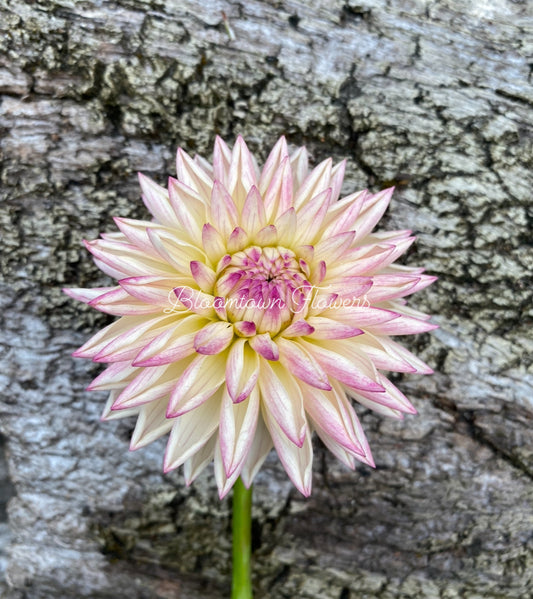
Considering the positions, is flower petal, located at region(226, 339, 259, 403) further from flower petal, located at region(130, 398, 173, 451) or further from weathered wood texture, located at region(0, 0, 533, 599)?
weathered wood texture, located at region(0, 0, 533, 599)

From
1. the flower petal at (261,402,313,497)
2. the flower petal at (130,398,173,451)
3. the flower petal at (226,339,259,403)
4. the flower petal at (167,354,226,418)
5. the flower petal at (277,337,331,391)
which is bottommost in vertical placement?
the flower petal at (130,398,173,451)

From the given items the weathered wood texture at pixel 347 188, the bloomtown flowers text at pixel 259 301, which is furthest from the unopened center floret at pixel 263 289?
the weathered wood texture at pixel 347 188

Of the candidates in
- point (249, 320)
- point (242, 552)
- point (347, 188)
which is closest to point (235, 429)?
point (249, 320)

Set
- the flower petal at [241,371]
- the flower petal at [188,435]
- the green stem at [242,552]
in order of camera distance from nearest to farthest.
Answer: the flower petal at [241,371]
the flower petal at [188,435]
the green stem at [242,552]

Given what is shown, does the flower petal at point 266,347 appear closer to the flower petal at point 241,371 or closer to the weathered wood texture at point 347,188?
the flower petal at point 241,371

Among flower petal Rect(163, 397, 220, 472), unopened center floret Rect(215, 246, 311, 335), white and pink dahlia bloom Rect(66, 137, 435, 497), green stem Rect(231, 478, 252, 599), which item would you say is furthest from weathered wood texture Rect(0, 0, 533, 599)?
flower petal Rect(163, 397, 220, 472)
